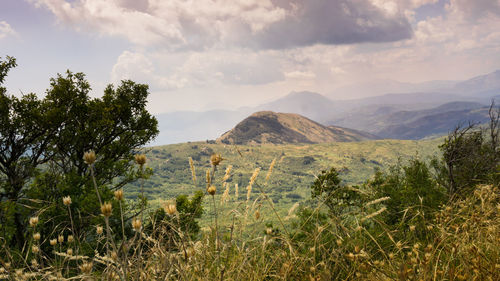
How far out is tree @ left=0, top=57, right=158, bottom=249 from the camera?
17609mm

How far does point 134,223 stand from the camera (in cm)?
194

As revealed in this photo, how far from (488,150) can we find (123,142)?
29.2m

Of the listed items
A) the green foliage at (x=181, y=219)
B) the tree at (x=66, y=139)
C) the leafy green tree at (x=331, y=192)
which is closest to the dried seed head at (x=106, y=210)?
the green foliage at (x=181, y=219)

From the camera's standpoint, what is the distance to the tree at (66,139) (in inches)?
693

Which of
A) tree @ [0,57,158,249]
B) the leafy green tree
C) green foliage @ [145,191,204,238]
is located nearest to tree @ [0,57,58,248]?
tree @ [0,57,158,249]

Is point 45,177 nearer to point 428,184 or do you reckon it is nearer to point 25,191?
point 25,191

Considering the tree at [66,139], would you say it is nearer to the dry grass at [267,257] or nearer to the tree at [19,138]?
the tree at [19,138]

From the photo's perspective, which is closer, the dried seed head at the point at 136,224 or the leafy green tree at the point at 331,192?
the dried seed head at the point at 136,224

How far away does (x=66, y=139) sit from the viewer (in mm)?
19891

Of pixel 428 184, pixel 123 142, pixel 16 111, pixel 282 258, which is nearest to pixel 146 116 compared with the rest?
pixel 123 142

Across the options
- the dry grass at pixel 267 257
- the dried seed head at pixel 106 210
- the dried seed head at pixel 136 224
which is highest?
the dried seed head at pixel 106 210

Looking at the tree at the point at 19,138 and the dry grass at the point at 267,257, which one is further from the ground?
the tree at the point at 19,138

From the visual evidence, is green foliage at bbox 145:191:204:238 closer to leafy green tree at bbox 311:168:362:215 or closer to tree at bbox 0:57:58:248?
leafy green tree at bbox 311:168:362:215

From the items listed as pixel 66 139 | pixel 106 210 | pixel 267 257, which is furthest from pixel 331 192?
pixel 66 139
